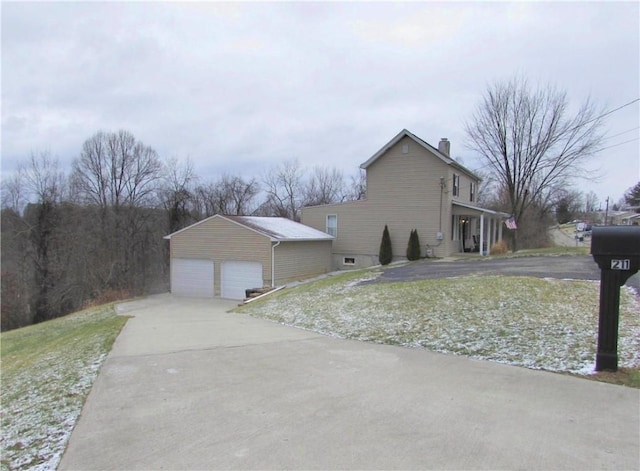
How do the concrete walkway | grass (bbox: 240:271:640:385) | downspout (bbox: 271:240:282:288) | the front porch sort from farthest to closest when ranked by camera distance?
the front porch → downspout (bbox: 271:240:282:288) → grass (bbox: 240:271:640:385) → the concrete walkway

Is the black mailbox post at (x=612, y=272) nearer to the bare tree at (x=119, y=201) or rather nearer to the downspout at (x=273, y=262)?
the downspout at (x=273, y=262)

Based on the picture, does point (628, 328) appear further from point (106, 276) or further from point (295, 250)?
point (106, 276)

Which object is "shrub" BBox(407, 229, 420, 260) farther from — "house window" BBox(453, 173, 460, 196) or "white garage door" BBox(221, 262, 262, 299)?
"white garage door" BBox(221, 262, 262, 299)

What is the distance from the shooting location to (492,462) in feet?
10.7

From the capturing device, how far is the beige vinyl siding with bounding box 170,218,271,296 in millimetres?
21203

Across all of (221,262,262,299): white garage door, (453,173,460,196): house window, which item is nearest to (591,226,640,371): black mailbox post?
(221,262,262,299): white garage door

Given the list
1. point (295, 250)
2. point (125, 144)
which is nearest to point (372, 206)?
point (295, 250)

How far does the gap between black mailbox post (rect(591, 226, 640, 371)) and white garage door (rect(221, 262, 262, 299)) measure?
1702 cm

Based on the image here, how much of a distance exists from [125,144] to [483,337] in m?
41.6

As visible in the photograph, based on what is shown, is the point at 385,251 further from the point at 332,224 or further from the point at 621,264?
the point at 621,264

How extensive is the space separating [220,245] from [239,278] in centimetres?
208

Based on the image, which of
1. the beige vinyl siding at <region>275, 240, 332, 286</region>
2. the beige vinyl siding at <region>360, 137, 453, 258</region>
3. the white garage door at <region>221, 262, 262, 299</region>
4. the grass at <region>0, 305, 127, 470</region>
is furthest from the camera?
the beige vinyl siding at <region>360, 137, 453, 258</region>

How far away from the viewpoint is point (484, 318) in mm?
8281

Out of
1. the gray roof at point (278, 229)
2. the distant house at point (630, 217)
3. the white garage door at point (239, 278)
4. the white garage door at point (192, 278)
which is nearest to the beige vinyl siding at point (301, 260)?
the gray roof at point (278, 229)
